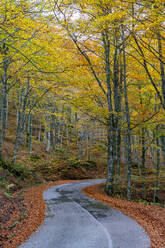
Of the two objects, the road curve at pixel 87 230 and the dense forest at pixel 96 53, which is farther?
the dense forest at pixel 96 53

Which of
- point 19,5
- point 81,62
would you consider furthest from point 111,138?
point 19,5

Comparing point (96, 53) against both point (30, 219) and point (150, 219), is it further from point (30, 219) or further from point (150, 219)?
point (30, 219)

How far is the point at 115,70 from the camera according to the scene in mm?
12539

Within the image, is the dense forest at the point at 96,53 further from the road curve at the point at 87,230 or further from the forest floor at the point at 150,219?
the road curve at the point at 87,230

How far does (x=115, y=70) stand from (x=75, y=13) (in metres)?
4.63

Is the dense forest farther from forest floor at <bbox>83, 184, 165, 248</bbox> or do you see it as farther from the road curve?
the road curve

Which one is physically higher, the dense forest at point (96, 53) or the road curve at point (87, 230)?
the dense forest at point (96, 53)

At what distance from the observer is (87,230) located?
5906mm

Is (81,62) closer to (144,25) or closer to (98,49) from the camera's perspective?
(98,49)

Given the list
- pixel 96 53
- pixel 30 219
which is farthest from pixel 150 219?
pixel 96 53

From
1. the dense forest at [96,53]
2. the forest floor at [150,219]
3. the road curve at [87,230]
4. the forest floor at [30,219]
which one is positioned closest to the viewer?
the road curve at [87,230]

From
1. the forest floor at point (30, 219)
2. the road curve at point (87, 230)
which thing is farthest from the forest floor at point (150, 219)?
the road curve at point (87, 230)

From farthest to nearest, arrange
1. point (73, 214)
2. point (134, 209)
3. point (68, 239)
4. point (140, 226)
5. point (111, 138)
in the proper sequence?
point (111, 138) → point (134, 209) → point (73, 214) → point (140, 226) → point (68, 239)

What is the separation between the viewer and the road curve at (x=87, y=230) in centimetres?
501
